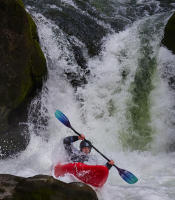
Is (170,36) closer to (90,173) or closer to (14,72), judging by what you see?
(14,72)

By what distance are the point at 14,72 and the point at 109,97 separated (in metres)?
2.44

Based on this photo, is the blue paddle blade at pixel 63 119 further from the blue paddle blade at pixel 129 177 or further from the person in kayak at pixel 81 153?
the blue paddle blade at pixel 129 177

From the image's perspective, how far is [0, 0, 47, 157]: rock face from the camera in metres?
5.53

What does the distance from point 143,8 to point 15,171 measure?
7.11 meters

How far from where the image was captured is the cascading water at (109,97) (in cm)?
602

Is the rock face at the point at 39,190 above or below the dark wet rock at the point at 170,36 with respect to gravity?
below

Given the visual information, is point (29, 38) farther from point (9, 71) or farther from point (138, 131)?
point (138, 131)

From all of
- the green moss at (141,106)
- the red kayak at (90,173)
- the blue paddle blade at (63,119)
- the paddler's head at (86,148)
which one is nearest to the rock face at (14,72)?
the blue paddle blade at (63,119)

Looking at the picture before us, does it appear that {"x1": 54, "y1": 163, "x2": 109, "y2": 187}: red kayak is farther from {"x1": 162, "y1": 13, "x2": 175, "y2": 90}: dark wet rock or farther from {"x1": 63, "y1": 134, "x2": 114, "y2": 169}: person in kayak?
{"x1": 162, "y1": 13, "x2": 175, "y2": 90}: dark wet rock

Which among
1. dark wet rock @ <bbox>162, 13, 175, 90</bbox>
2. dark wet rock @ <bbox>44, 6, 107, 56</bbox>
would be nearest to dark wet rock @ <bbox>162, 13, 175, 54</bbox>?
dark wet rock @ <bbox>162, 13, 175, 90</bbox>

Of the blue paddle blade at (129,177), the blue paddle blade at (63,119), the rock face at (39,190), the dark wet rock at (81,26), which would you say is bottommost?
the blue paddle blade at (129,177)

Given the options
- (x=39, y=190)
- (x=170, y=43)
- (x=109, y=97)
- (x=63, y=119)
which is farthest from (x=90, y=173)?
(x=170, y=43)

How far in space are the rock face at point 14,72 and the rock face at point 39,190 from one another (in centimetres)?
250

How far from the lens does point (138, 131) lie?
6742 mm
